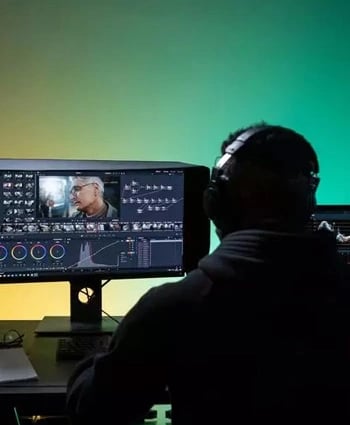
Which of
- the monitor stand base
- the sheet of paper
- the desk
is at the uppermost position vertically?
the monitor stand base

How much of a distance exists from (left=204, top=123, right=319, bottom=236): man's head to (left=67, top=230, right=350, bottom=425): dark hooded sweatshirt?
41mm

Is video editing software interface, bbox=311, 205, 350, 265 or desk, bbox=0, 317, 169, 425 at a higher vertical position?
video editing software interface, bbox=311, 205, 350, 265

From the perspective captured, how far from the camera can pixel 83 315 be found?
87.6 inches

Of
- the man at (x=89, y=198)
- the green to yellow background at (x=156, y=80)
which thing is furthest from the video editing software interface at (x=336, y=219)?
the man at (x=89, y=198)

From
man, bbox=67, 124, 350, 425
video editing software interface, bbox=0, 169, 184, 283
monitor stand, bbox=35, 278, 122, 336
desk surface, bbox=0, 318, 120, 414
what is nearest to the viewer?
man, bbox=67, 124, 350, 425

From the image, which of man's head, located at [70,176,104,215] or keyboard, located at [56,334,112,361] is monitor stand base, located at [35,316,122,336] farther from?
man's head, located at [70,176,104,215]

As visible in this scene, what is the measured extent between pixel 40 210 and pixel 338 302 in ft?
3.53

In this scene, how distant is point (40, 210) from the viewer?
2.06 metres

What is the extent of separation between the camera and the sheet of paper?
5.74ft

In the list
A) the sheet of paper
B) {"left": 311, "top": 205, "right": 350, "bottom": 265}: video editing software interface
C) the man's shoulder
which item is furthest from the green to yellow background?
the man's shoulder

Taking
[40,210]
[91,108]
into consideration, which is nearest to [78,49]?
[91,108]

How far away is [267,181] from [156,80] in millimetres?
1430

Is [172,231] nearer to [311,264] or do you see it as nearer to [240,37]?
[240,37]

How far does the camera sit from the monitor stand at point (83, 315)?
7.09 ft
